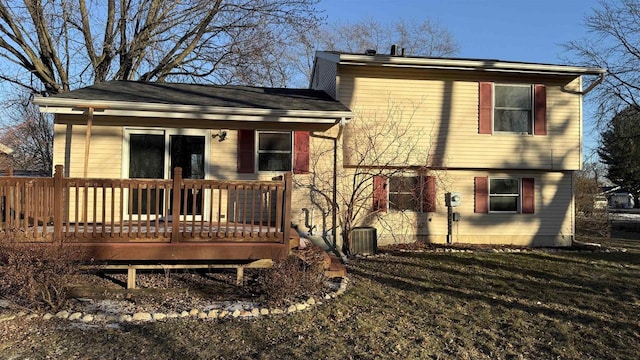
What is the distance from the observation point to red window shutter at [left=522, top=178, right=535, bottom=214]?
38.5ft

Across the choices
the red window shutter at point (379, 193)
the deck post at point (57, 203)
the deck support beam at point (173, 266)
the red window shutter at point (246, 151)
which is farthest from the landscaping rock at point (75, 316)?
the red window shutter at point (379, 193)

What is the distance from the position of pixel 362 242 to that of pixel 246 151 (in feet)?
10.4

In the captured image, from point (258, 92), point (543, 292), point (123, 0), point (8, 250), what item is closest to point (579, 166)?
point (543, 292)

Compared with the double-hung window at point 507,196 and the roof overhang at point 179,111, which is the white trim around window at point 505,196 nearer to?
the double-hung window at point 507,196

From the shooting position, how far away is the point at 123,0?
16.0m

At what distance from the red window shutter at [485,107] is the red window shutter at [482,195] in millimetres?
1282

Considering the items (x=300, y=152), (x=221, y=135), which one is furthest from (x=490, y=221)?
(x=221, y=135)

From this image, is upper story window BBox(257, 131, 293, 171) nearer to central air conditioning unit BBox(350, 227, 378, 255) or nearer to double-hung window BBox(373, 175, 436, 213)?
central air conditioning unit BBox(350, 227, 378, 255)

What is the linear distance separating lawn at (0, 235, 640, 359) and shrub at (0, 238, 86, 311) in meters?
0.36

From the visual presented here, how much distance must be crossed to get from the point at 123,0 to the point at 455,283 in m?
15.0

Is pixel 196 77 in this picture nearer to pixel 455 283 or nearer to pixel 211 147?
pixel 211 147

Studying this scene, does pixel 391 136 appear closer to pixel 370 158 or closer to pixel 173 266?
pixel 370 158

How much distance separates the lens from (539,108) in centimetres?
1130

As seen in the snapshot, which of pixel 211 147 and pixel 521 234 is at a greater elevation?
pixel 211 147
